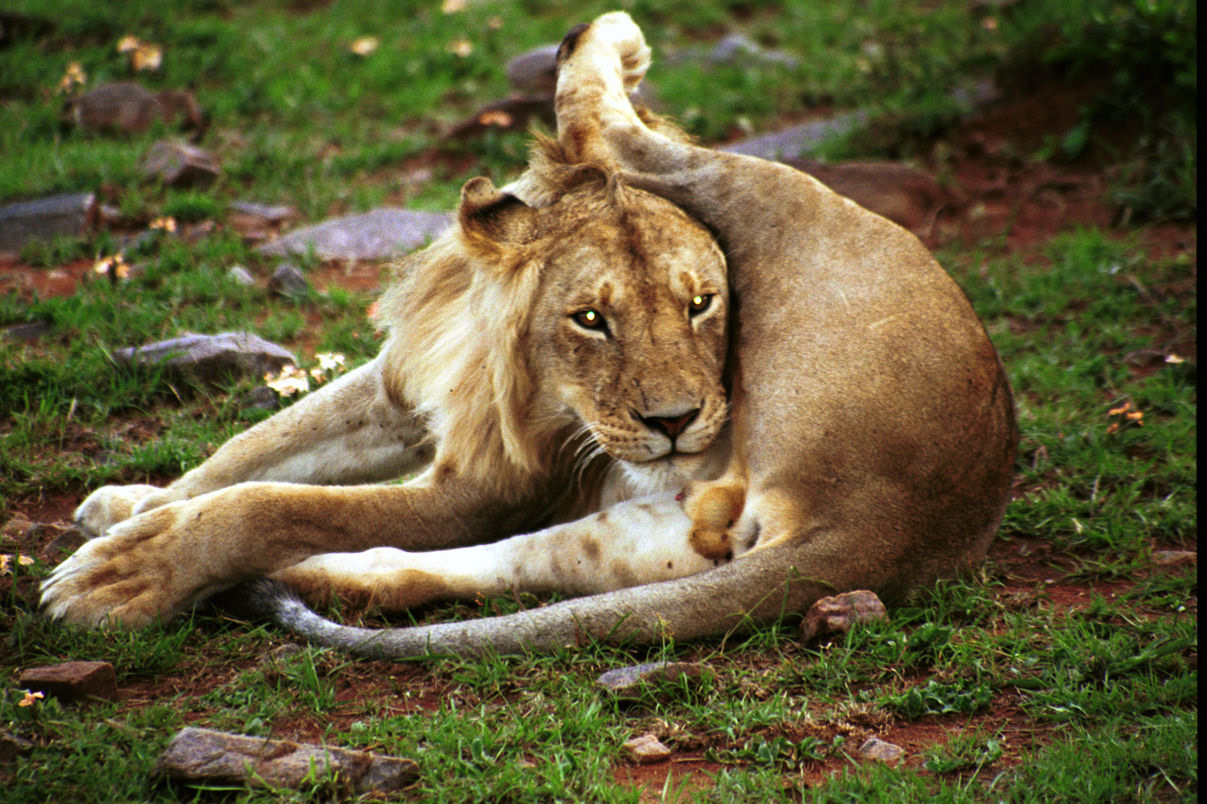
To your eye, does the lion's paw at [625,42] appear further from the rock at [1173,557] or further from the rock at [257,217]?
the rock at [257,217]

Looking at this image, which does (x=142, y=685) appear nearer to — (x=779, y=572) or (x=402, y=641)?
(x=402, y=641)

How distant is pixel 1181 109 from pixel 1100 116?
41 centimetres

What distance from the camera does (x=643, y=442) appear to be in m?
2.84

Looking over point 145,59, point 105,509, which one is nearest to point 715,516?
point 105,509

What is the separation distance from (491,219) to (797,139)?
407 centimetres

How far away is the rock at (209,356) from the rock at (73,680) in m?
1.81

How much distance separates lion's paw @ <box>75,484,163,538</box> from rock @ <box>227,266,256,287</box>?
1.89 m

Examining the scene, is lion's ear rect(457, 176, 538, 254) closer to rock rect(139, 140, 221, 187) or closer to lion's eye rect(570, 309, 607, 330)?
lion's eye rect(570, 309, 607, 330)

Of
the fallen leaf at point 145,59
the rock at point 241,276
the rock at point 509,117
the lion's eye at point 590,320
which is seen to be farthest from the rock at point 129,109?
the lion's eye at point 590,320

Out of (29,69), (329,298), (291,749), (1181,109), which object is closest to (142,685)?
(291,749)

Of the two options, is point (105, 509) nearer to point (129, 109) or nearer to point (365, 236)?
point (365, 236)

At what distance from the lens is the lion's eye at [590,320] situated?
9.45 feet

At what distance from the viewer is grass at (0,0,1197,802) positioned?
7.70ft

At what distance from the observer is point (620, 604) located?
2.71 metres
